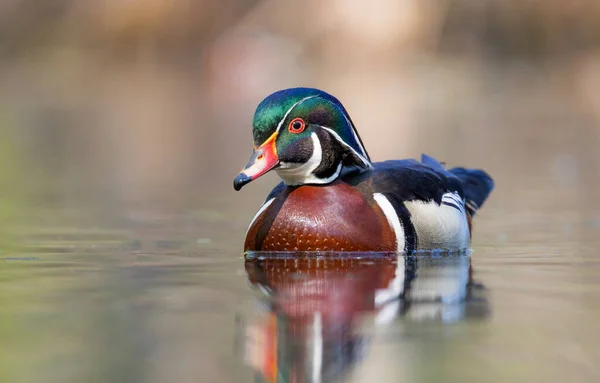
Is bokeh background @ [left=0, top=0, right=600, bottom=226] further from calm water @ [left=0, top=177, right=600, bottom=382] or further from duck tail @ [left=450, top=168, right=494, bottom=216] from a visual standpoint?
calm water @ [left=0, top=177, right=600, bottom=382]

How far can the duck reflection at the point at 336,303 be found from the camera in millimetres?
4211

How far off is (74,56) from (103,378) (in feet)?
98.3

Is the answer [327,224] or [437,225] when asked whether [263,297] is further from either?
[437,225]

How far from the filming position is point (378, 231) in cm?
679

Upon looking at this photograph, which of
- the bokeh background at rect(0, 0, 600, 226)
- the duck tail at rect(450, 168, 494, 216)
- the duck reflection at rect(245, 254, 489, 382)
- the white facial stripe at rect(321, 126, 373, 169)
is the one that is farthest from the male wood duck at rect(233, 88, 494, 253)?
the bokeh background at rect(0, 0, 600, 226)

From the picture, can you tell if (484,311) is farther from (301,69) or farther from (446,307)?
(301,69)

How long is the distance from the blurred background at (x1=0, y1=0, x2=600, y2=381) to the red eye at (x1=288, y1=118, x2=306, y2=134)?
86 cm

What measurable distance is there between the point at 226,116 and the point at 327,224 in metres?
13.7

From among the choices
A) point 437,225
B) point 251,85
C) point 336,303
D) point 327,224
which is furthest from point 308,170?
point 251,85

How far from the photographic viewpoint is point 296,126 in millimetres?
6797

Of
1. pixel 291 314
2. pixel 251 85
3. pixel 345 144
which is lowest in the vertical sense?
pixel 291 314

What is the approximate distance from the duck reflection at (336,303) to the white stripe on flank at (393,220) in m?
0.09

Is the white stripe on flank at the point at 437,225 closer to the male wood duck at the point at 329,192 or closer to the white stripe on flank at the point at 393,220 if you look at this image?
the male wood duck at the point at 329,192

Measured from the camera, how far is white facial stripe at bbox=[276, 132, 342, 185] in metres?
6.85
